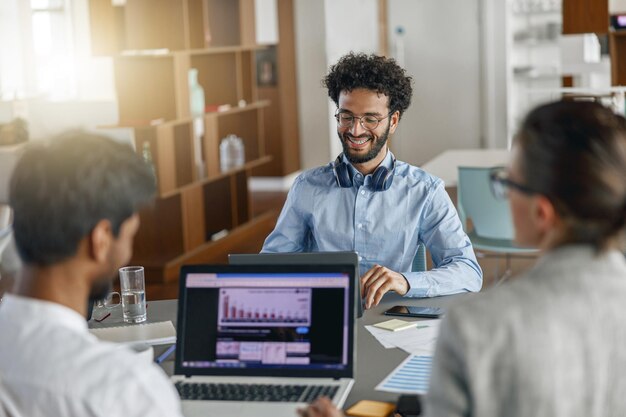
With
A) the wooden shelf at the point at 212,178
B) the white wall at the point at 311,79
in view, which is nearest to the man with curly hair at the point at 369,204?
the wooden shelf at the point at 212,178

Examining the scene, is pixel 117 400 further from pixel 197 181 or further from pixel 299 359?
pixel 197 181

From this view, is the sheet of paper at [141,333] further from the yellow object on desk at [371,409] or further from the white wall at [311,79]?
the white wall at [311,79]

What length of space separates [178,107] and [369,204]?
3388mm

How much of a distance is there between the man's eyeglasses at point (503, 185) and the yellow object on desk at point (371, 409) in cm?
55

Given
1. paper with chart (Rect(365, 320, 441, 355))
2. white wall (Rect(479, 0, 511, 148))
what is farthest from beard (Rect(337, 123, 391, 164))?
white wall (Rect(479, 0, 511, 148))

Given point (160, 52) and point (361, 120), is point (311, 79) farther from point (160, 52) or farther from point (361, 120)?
point (361, 120)

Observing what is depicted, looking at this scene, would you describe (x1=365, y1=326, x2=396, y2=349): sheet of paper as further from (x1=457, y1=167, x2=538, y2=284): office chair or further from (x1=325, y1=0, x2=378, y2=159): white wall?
(x1=325, y1=0, x2=378, y2=159): white wall

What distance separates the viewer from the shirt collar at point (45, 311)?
132 cm

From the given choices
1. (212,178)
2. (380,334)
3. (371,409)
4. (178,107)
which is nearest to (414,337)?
(380,334)

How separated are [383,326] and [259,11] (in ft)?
23.3

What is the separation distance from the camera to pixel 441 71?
30.6 ft

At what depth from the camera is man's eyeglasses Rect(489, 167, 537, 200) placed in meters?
1.23

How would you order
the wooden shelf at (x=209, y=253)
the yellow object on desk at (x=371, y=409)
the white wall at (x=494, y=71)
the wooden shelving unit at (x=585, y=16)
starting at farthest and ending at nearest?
the white wall at (x=494, y=71)
the wooden shelf at (x=209, y=253)
the wooden shelving unit at (x=585, y=16)
the yellow object on desk at (x=371, y=409)

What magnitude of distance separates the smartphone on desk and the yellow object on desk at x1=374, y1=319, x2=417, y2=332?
2.3 inches
